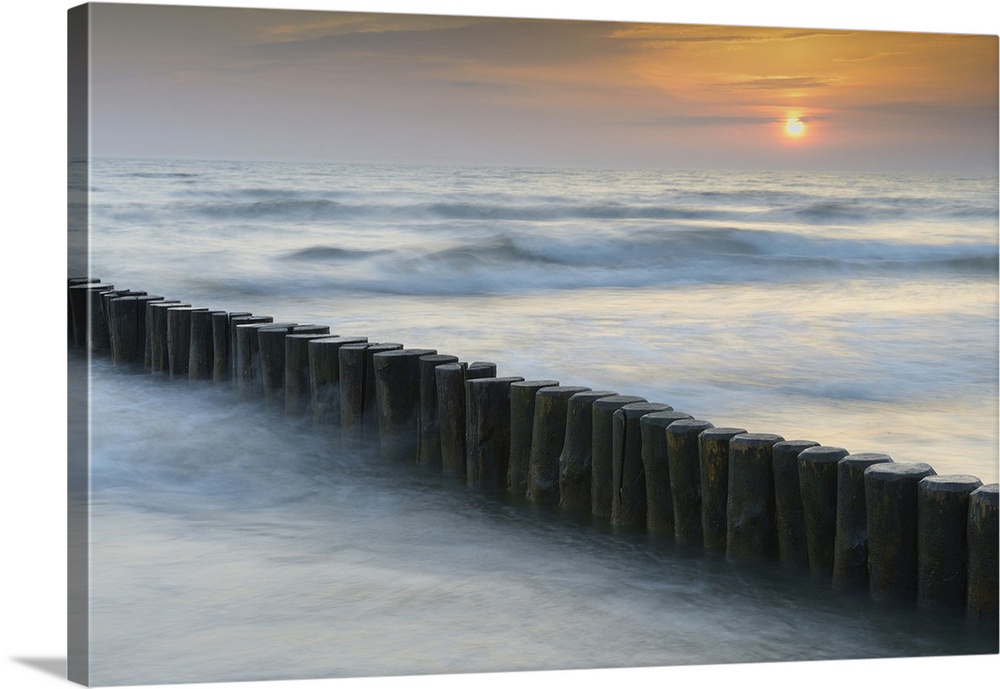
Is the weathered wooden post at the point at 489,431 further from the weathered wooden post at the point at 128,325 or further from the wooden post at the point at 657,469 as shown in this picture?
the weathered wooden post at the point at 128,325

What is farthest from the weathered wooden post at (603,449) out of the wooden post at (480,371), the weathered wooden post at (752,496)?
the wooden post at (480,371)

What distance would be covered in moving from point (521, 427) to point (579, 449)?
316mm

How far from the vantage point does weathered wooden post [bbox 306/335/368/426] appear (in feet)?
20.6

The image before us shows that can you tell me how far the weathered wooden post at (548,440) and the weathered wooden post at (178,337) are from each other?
2388mm

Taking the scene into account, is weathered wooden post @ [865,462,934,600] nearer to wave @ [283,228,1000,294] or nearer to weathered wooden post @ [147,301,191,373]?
weathered wooden post @ [147,301,191,373]

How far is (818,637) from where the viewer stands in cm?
430

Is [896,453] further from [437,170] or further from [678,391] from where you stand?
[437,170]

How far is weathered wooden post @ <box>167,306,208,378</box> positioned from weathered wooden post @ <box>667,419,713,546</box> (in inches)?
123

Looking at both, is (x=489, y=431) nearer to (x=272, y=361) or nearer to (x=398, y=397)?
(x=398, y=397)

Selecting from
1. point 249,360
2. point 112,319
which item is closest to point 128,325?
point 112,319

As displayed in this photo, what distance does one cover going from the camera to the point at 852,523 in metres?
4.52

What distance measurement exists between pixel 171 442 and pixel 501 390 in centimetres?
165

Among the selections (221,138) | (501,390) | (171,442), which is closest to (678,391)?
(501,390)

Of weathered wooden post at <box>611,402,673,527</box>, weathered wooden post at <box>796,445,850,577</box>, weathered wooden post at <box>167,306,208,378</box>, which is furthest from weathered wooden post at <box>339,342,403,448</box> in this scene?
weathered wooden post at <box>796,445,850,577</box>
